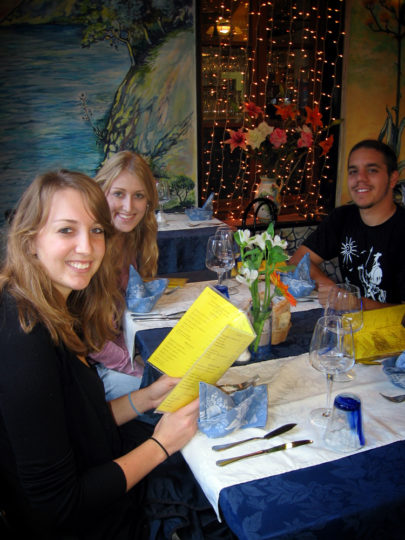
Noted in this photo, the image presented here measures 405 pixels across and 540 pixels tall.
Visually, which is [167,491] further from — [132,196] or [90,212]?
[132,196]

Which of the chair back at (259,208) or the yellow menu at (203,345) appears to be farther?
the chair back at (259,208)

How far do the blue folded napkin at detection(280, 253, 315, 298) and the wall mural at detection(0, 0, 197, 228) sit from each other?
249 centimetres

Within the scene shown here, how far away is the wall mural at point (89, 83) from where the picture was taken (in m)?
3.57

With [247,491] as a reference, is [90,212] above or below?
above

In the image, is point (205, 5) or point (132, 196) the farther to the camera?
point (205, 5)

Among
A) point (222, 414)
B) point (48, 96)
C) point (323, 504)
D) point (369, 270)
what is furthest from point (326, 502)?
point (48, 96)

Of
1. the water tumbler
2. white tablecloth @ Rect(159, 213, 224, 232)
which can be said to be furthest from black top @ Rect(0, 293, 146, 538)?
white tablecloth @ Rect(159, 213, 224, 232)

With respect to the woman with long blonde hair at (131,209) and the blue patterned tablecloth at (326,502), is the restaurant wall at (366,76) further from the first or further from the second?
the blue patterned tablecloth at (326,502)

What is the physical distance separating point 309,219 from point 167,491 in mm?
3891

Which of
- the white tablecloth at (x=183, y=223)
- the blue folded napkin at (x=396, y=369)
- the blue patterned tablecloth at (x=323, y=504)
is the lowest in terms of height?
the blue patterned tablecloth at (x=323, y=504)

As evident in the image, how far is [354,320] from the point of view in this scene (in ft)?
4.28

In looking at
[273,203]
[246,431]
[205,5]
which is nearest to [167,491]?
[246,431]

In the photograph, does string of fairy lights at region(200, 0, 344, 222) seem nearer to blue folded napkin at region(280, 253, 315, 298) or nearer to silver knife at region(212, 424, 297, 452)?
blue folded napkin at region(280, 253, 315, 298)

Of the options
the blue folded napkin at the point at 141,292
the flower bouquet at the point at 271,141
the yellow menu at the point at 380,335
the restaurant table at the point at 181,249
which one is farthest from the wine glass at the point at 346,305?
the flower bouquet at the point at 271,141
